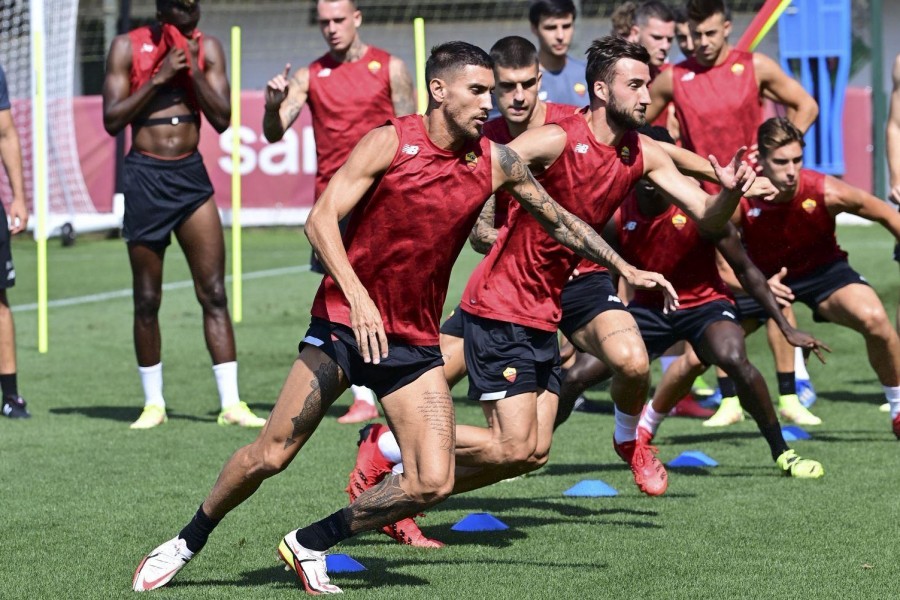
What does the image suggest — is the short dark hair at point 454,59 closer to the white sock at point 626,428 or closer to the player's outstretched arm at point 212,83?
the white sock at point 626,428

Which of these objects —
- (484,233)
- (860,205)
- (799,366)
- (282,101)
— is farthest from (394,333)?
(799,366)

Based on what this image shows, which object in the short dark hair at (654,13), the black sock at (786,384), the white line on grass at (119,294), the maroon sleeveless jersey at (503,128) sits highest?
the short dark hair at (654,13)

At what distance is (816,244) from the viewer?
28.3ft

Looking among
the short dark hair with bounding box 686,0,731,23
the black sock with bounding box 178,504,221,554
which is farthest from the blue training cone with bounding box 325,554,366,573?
the short dark hair with bounding box 686,0,731,23

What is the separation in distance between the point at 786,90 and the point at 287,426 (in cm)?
577

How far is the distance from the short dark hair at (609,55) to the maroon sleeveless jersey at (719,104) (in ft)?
10.8

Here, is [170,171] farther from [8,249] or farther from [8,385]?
[8,385]

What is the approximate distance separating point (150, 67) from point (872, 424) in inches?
197

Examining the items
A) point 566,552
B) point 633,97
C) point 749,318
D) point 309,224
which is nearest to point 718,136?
point 749,318

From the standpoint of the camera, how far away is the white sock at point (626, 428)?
7.17m

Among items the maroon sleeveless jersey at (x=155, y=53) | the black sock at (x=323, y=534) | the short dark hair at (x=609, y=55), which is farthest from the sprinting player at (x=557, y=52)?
the black sock at (x=323, y=534)

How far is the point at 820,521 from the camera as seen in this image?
640cm

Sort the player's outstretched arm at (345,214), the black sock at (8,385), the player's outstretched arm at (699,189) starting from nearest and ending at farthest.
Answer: the player's outstretched arm at (345,214) → the player's outstretched arm at (699,189) → the black sock at (8,385)

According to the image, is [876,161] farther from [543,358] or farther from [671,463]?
[543,358]
